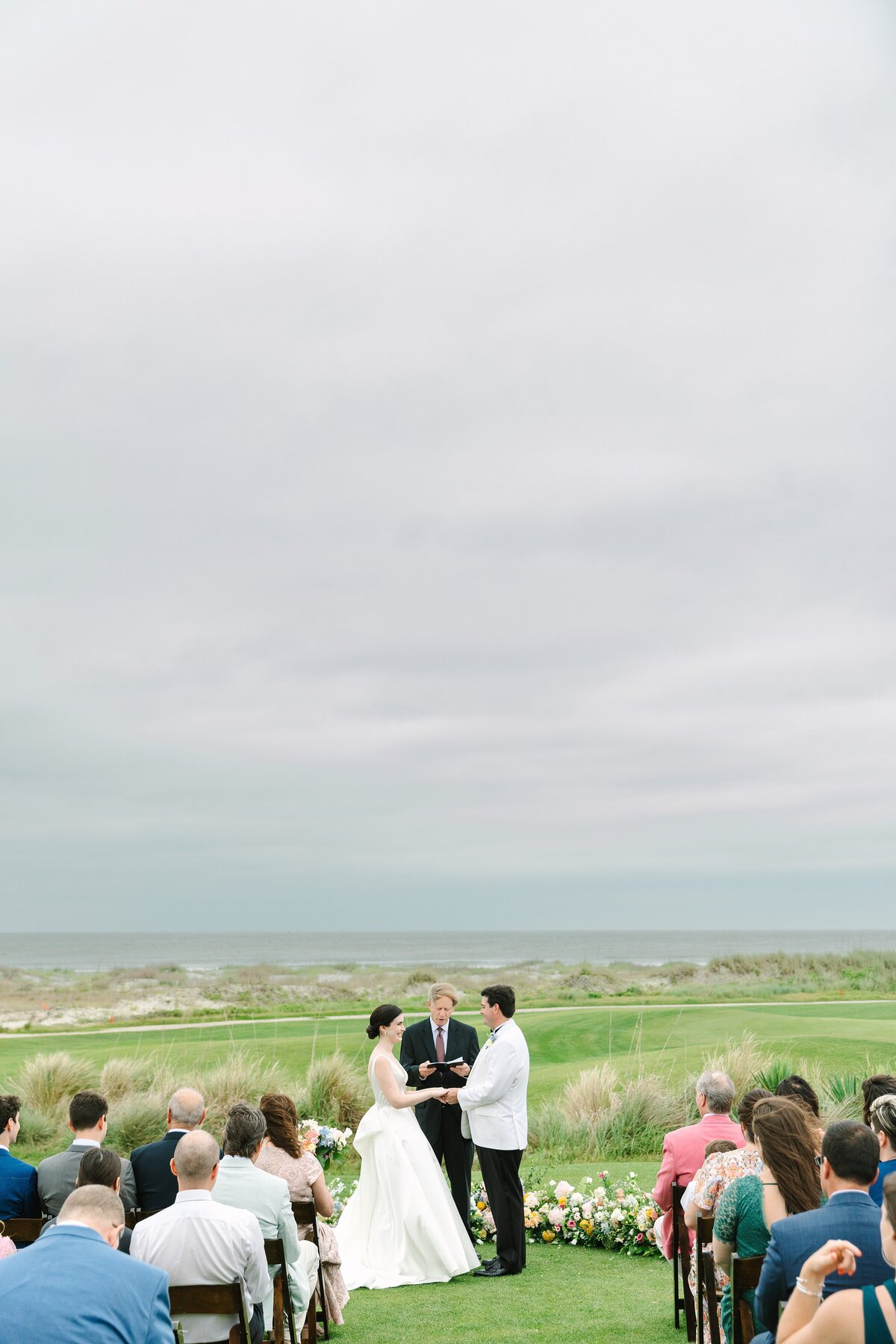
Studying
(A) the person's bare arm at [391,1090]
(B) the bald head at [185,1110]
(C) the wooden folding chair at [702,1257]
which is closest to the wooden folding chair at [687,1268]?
(C) the wooden folding chair at [702,1257]

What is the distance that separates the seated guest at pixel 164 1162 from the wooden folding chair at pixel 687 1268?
2.84m

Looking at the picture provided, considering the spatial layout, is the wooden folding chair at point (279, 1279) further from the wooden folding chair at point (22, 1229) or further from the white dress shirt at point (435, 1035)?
the white dress shirt at point (435, 1035)

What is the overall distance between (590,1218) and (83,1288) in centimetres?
685

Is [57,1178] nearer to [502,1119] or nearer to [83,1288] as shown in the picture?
[83,1288]

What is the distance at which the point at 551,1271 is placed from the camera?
857 centimetres

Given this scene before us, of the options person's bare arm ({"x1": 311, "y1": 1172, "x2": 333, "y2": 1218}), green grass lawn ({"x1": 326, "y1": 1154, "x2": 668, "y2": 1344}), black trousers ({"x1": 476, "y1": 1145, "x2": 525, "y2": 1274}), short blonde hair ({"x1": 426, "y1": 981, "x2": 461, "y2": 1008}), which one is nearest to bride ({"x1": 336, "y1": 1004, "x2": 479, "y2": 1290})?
green grass lawn ({"x1": 326, "y1": 1154, "x2": 668, "y2": 1344})

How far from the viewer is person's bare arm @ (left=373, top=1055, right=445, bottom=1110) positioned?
8.25m

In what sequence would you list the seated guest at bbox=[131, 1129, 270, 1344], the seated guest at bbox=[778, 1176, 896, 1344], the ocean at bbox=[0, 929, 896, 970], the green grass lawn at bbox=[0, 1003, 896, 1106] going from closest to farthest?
the seated guest at bbox=[778, 1176, 896, 1344], the seated guest at bbox=[131, 1129, 270, 1344], the green grass lawn at bbox=[0, 1003, 896, 1106], the ocean at bbox=[0, 929, 896, 970]

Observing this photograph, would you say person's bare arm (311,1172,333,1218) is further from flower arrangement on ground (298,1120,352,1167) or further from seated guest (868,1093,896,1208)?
seated guest (868,1093,896,1208)

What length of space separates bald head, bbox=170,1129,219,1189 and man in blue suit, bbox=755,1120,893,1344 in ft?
7.10

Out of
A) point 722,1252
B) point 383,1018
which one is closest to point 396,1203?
point 383,1018

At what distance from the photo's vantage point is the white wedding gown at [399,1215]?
26.9 feet

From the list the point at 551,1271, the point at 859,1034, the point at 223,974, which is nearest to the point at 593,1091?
the point at 551,1271

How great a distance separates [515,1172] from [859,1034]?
13.1m
